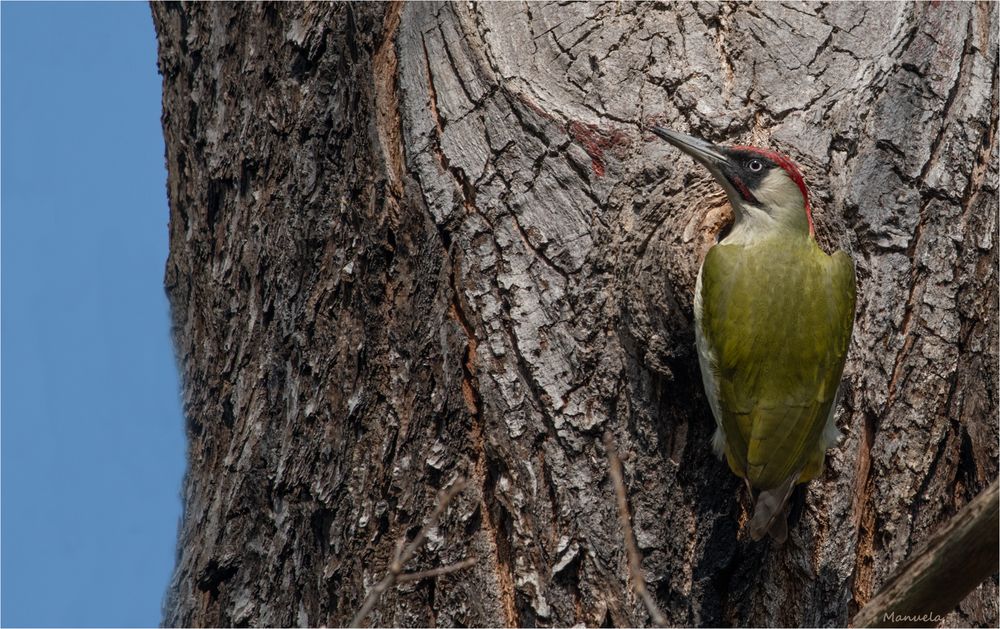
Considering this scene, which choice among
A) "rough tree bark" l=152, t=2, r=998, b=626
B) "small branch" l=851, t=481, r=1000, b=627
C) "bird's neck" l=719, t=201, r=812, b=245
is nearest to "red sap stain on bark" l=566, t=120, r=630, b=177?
"rough tree bark" l=152, t=2, r=998, b=626

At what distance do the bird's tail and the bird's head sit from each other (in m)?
0.77

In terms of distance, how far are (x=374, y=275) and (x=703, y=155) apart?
88cm

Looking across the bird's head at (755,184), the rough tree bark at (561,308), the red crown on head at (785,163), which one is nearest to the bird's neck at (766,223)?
the bird's head at (755,184)

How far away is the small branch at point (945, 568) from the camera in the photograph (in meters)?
2.07

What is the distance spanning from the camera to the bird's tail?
2.65m

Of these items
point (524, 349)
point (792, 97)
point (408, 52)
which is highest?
point (408, 52)

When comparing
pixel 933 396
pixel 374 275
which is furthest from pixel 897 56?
pixel 374 275

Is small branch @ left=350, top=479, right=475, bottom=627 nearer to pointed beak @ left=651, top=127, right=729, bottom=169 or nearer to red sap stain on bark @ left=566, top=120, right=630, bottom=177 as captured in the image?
red sap stain on bark @ left=566, top=120, right=630, bottom=177

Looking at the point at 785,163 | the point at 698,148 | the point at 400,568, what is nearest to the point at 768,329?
the point at 785,163

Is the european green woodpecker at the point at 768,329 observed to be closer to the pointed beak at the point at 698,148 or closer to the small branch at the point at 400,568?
the pointed beak at the point at 698,148

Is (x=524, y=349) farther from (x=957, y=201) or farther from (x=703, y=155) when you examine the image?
(x=957, y=201)

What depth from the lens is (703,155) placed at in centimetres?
280

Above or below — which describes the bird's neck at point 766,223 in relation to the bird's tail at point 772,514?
above

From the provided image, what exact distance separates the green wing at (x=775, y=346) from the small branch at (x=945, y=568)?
0.60 metres
